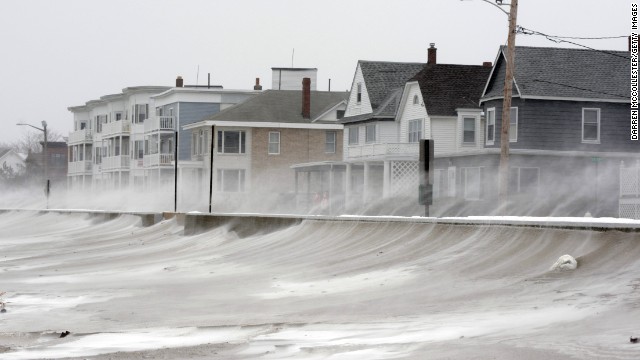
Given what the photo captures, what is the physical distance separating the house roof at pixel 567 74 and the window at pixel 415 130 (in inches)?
281

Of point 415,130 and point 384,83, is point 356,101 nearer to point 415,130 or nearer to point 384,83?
point 384,83

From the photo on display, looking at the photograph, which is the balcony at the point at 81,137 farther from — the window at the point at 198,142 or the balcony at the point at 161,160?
the window at the point at 198,142

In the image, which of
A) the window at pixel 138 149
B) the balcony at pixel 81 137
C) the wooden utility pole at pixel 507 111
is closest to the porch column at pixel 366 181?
the wooden utility pole at pixel 507 111

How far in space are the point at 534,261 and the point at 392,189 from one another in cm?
A: 4156

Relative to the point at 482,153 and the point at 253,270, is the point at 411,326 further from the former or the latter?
the point at 482,153

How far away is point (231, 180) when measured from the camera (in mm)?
79375

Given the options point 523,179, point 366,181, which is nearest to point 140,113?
point 366,181

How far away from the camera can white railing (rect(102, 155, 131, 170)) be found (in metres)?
99.2

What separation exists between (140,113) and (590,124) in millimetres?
53000

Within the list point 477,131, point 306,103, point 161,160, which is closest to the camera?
point 477,131

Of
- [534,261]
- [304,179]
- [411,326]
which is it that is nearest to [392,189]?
[304,179]

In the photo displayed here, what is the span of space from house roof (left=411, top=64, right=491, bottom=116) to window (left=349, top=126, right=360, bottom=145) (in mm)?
6599

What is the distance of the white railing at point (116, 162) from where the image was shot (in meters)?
99.2

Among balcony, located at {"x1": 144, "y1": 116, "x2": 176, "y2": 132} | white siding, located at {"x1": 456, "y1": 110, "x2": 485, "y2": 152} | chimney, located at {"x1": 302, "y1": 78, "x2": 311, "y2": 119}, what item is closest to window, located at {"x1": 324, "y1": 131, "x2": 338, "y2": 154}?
chimney, located at {"x1": 302, "y1": 78, "x2": 311, "y2": 119}
